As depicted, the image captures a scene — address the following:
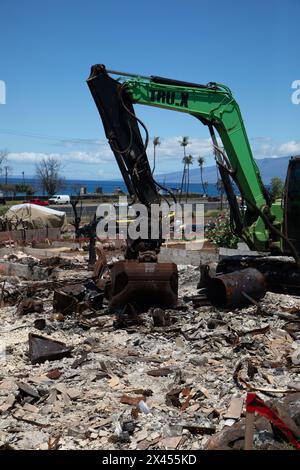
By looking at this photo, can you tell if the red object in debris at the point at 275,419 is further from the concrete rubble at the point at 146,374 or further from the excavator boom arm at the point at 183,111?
the excavator boom arm at the point at 183,111

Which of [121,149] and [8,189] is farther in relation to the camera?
[8,189]

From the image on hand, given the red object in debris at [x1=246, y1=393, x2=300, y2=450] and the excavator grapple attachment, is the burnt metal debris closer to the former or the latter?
the excavator grapple attachment

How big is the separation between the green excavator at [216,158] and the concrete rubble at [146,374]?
0.82 metres

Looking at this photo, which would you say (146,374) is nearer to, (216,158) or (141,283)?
(141,283)

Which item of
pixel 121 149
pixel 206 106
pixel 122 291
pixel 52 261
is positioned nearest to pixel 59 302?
pixel 122 291

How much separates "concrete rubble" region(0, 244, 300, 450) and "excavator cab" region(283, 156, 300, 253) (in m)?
1.14

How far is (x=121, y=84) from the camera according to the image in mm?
8344

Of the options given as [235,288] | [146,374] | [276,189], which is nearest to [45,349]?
[146,374]

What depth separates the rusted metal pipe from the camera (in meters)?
8.03

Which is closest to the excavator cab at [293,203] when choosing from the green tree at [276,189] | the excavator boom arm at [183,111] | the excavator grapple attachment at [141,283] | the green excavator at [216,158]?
the green excavator at [216,158]

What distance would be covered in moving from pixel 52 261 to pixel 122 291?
604 cm

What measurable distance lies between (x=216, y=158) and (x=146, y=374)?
3.30 m

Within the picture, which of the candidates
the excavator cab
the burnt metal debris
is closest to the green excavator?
the excavator cab

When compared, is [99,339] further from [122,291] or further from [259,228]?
[259,228]
